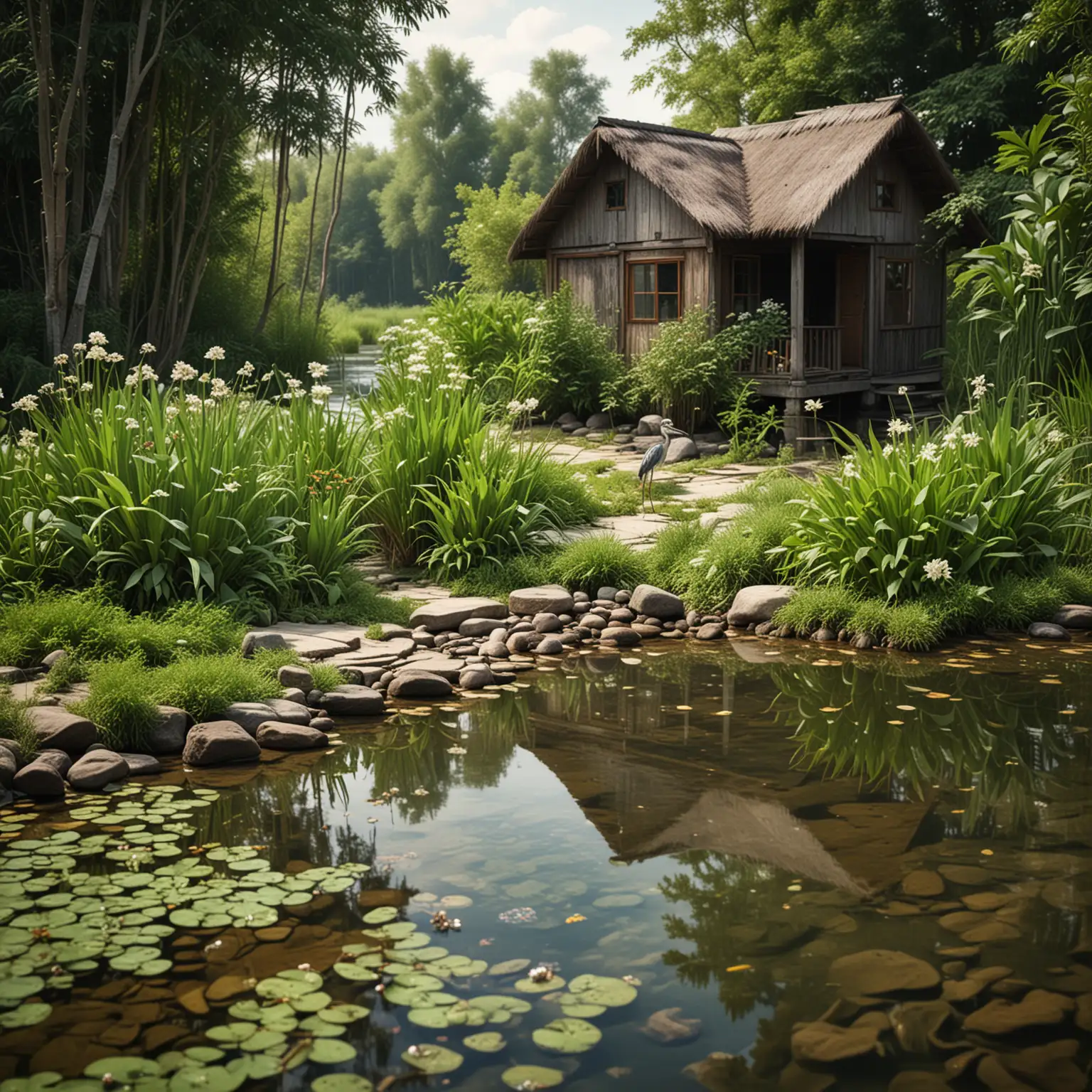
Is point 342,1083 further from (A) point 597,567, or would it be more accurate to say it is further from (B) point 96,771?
(A) point 597,567

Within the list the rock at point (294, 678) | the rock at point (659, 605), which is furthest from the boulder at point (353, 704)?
the rock at point (659, 605)

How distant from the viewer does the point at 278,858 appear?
4465 mm

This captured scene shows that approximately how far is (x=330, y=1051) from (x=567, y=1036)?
0.62 m

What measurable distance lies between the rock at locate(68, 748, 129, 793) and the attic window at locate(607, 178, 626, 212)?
50.7 ft

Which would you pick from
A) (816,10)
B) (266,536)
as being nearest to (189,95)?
(266,536)

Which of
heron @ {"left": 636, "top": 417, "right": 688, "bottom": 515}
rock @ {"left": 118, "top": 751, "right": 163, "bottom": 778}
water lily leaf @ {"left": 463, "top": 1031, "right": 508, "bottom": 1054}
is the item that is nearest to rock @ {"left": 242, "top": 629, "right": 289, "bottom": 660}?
rock @ {"left": 118, "top": 751, "right": 163, "bottom": 778}

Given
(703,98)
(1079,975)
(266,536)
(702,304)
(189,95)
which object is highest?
(703,98)

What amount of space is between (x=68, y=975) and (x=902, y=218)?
19.5 m

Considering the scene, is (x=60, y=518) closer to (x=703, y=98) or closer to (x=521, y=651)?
(x=521, y=651)

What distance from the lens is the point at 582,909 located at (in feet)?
13.3

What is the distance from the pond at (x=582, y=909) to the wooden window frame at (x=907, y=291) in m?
15.0

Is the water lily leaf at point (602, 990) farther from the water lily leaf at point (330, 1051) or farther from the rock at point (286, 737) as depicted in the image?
the rock at point (286, 737)

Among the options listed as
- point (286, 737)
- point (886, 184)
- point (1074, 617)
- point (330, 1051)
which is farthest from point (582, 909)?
point (886, 184)

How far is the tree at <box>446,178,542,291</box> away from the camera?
37.9 meters
